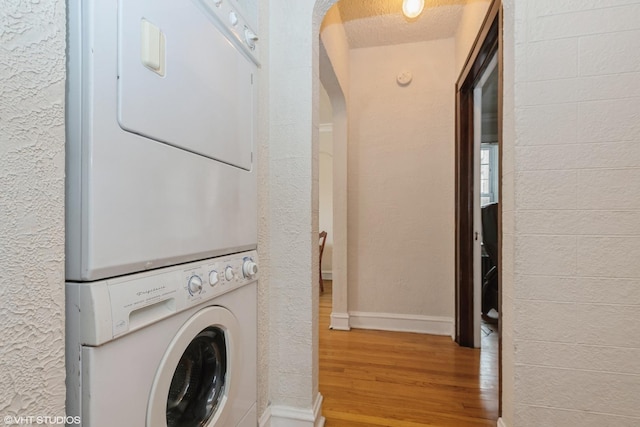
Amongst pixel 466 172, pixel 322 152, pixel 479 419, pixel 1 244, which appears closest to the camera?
pixel 1 244

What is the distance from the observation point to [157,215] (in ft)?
2.50

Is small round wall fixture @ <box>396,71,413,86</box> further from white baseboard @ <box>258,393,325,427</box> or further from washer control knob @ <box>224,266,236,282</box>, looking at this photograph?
white baseboard @ <box>258,393,325,427</box>

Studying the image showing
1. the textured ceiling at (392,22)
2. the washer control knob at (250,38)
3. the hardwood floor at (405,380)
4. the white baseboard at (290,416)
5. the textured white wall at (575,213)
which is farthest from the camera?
the textured ceiling at (392,22)

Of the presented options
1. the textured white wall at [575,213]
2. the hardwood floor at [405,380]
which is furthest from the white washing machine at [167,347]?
the textured white wall at [575,213]

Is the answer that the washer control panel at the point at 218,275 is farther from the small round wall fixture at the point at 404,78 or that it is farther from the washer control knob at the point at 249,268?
the small round wall fixture at the point at 404,78

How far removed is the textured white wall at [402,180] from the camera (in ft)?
9.05

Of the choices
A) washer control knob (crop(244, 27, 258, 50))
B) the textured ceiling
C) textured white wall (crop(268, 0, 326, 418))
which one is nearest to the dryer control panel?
textured white wall (crop(268, 0, 326, 418))

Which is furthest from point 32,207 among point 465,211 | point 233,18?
point 465,211

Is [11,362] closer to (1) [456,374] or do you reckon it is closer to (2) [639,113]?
(2) [639,113]

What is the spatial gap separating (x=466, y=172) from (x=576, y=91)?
138 centimetres

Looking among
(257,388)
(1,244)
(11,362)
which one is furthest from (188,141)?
(257,388)

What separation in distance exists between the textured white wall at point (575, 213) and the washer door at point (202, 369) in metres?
1.07

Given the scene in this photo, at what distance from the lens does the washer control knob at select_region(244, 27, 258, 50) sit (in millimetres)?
1215

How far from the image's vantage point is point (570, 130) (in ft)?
3.68
